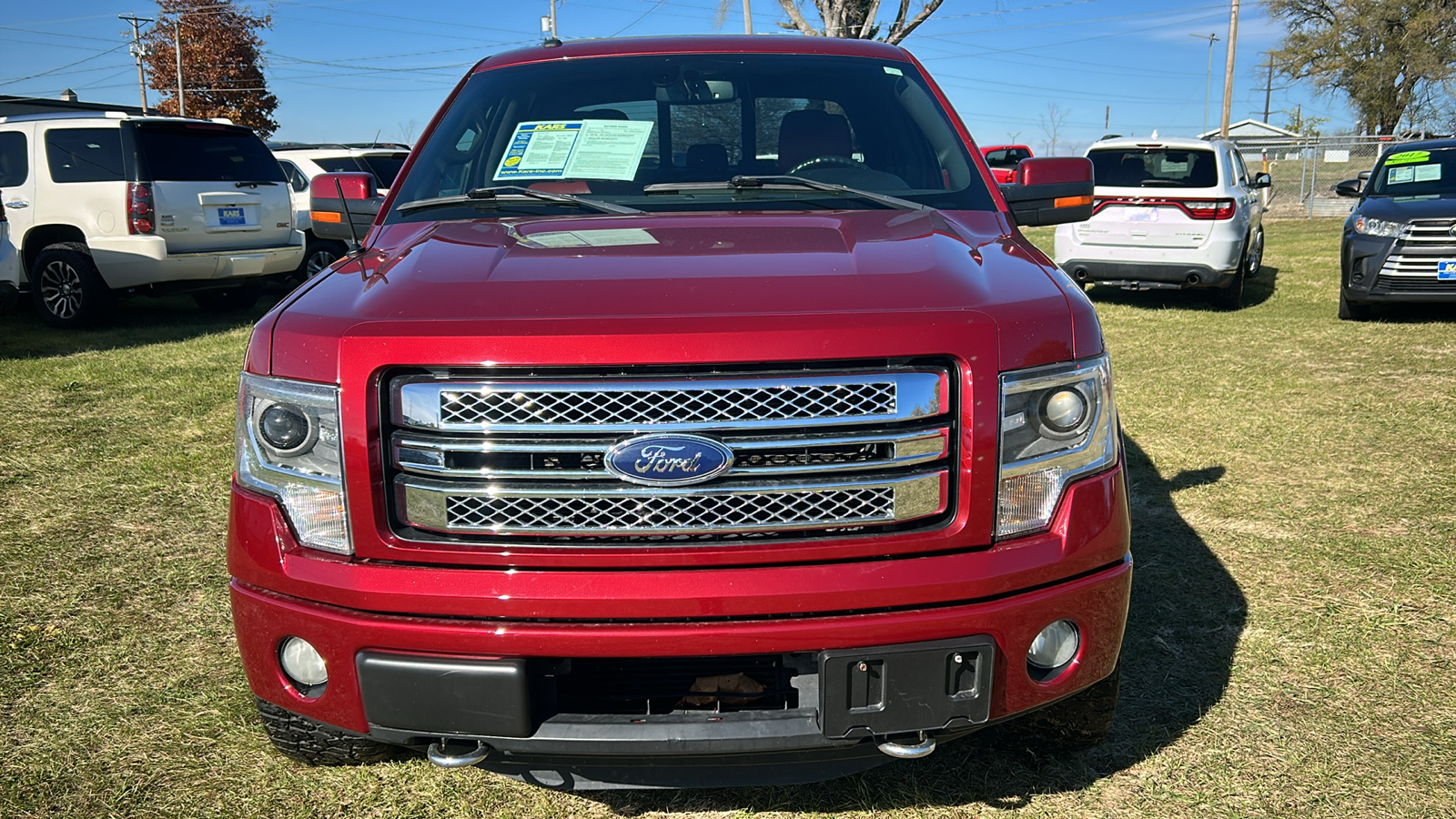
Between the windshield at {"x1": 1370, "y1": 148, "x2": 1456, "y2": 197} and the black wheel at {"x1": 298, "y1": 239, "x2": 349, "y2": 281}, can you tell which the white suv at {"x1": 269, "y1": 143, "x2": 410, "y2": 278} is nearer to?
the black wheel at {"x1": 298, "y1": 239, "x2": 349, "y2": 281}

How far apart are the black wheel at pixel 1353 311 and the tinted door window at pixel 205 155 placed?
10.5 meters

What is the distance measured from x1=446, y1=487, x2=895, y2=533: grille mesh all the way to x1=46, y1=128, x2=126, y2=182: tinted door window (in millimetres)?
9043

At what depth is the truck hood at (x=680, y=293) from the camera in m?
1.91

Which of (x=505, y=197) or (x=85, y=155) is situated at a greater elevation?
(x=85, y=155)

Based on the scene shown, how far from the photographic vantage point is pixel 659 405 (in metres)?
1.91

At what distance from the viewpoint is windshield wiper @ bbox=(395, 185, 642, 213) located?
2822 millimetres

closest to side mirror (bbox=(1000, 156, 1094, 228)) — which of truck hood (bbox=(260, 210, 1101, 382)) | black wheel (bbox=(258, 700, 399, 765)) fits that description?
truck hood (bbox=(260, 210, 1101, 382))

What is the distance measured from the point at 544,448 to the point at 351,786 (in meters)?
1.25

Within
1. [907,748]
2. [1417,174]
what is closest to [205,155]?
[907,748]

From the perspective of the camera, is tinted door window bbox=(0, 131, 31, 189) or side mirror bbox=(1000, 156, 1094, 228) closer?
side mirror bbox=(1000, 156, 1094, 228)

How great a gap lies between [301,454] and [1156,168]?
10869mm

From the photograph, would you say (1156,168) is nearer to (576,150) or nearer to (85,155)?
(576,150)

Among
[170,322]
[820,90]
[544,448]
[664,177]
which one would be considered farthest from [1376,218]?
[170,322]

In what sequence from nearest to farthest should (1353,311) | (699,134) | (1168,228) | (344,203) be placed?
(699,134) → (344,203) → (1353,311) → (1168,228)
